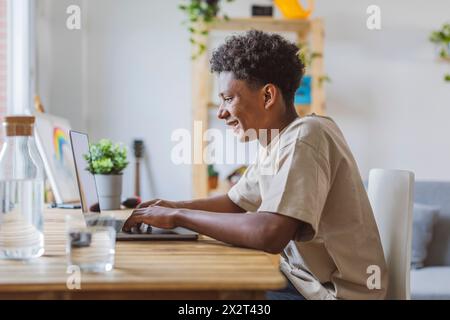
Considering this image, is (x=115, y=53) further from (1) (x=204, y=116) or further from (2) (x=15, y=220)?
(2) (x=15, y=220)

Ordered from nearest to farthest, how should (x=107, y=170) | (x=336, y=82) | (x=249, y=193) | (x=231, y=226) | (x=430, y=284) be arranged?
(x=231, y=226)
(x=249, y=193)
(x=107, y=170)
(x=430, y=284)
(x=336, y=82)

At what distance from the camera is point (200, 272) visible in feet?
2.96

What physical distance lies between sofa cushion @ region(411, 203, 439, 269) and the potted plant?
1453 millimetres

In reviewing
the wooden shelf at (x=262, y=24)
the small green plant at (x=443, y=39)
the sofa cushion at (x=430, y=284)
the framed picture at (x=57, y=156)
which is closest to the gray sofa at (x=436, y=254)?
the sofa cushion at (x=430, y=284)

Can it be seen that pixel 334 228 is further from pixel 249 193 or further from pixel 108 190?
pixel 108 190

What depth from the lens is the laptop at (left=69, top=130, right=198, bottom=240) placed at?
1255 mm

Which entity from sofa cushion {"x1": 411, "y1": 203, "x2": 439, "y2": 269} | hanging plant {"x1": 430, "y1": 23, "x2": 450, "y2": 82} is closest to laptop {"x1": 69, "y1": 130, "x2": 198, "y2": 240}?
sofa cushion {"x1": 411, "y1": 203, "x2": 439, "y2": 269}

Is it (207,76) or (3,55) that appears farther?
(207,76)

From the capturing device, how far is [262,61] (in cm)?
141

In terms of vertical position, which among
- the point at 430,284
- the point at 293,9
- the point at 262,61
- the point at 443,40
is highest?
the point at 293,9

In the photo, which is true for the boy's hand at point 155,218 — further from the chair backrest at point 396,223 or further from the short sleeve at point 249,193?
the chair backrest at point 396,223

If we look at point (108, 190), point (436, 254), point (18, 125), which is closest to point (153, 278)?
point (18, 125)

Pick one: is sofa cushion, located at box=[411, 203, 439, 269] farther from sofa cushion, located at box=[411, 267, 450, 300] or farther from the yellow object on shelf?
the yellow object on shelf

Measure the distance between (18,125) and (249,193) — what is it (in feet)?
2.58
